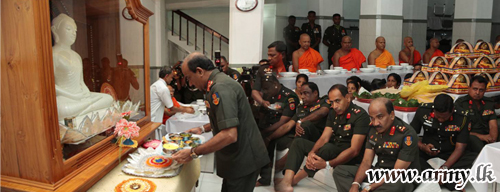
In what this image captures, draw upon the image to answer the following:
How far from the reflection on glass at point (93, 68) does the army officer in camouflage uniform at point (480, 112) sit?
313 cm

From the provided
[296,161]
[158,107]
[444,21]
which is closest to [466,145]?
[296,161]

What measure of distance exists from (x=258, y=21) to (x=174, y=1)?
207cm

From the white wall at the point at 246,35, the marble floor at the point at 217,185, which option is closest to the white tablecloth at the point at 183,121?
A: the marble floor at the point at 217,185

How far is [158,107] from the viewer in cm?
370

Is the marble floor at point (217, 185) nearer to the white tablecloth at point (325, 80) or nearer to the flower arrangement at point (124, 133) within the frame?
the flower arrangement at point (124, 133)

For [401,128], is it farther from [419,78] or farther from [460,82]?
[419,78]

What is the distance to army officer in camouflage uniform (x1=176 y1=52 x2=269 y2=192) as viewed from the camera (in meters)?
1.90

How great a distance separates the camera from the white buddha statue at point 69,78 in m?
1.72

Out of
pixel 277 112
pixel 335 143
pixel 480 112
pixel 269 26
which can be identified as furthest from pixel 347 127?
pixel 269 26

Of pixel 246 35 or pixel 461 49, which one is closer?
pixel 461 49

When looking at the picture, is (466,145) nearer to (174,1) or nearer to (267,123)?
(267,123)

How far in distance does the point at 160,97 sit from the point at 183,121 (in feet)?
1.13

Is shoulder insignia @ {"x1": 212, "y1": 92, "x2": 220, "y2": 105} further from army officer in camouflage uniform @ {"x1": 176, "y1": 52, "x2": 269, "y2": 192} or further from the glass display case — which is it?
the glass display case

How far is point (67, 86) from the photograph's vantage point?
186 centimetres
